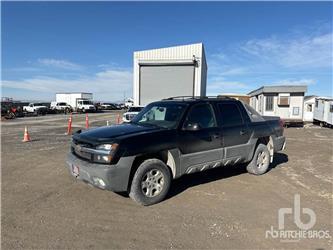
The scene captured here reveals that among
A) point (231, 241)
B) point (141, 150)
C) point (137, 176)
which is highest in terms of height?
point (141, 150)

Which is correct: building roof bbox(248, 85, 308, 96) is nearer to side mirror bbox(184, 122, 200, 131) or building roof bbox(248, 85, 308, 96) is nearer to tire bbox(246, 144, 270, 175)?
tire bbox(246, 144, 270, 175)

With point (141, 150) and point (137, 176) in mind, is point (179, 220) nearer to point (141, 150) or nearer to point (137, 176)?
point (137, 176)

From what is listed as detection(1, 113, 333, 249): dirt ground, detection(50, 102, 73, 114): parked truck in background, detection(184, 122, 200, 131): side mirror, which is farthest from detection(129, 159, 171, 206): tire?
detection(50, 102, 73, 114): parked truck in background

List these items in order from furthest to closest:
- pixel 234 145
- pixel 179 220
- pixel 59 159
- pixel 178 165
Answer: pixel 59 159, pixel 234 145, pixel 178 165, pixel 179 220

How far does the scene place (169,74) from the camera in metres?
16.1

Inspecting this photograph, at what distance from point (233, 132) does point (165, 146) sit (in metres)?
1.82

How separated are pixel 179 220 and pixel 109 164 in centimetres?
136

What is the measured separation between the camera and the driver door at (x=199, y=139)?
193 inches

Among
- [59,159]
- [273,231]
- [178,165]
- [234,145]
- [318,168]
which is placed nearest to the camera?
[273,231]

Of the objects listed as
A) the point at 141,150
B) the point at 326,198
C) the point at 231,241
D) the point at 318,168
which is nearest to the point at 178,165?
the point at 141,150

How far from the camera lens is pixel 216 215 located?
4121 mm

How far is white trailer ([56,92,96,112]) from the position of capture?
1829 inches

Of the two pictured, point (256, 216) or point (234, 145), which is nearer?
point (256, 216)

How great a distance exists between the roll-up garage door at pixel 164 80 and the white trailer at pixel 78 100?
3246 cm
